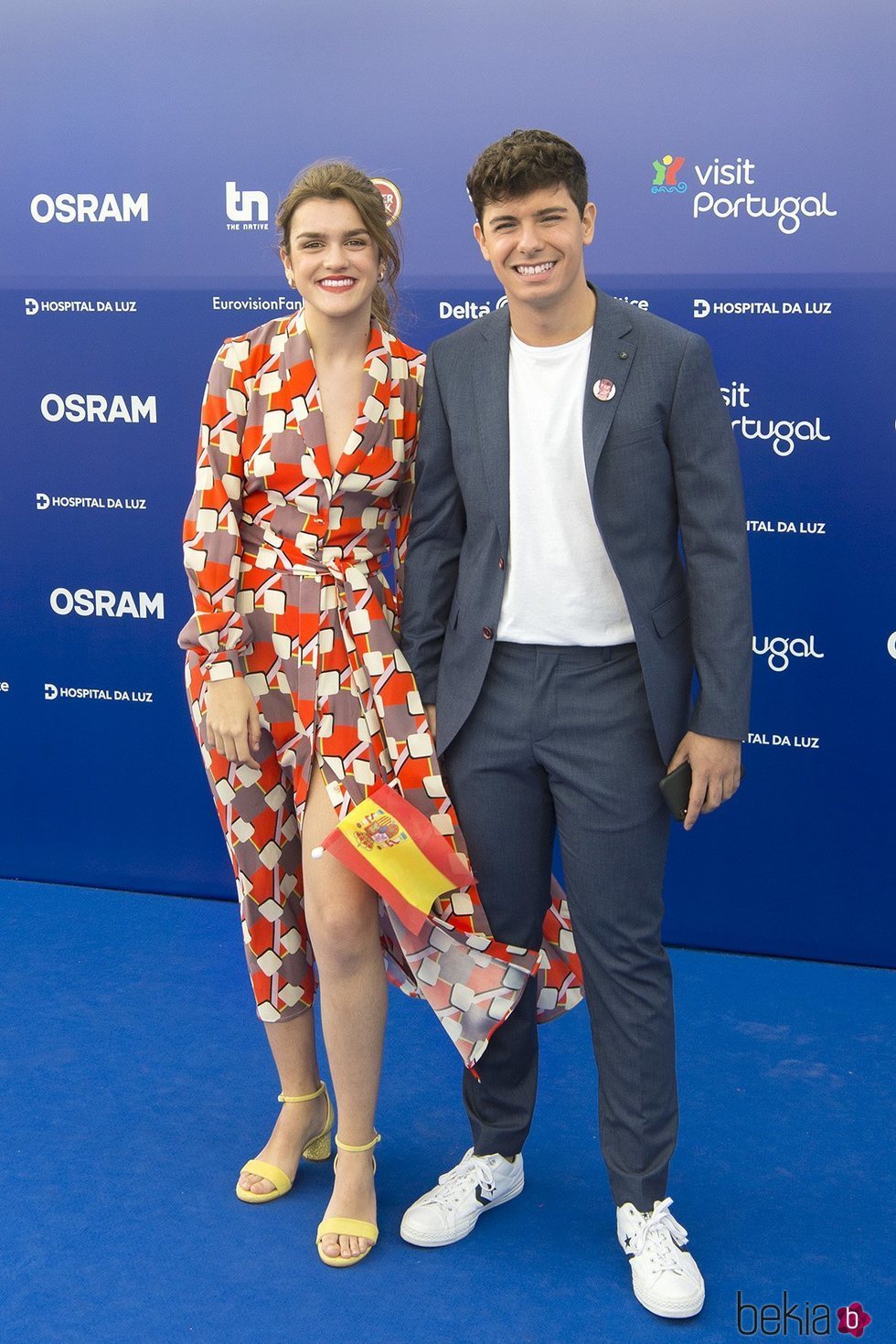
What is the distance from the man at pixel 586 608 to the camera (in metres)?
2.08

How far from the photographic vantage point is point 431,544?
2.28 m

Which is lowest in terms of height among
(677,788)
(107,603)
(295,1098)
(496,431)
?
(295,1098)

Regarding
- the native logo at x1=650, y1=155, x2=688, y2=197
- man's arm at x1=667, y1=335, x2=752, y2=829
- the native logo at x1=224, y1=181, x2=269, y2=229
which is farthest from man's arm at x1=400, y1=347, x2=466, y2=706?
the native logo at x1=224, y1=181, x2=269, y2=229

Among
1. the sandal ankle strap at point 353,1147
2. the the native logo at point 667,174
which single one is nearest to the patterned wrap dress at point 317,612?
the sandal ankle strap at point 353,1147

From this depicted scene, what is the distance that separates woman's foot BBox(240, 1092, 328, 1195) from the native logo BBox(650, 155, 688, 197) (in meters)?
2.08

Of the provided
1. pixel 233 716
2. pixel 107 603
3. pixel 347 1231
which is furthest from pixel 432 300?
pixel 347 1231

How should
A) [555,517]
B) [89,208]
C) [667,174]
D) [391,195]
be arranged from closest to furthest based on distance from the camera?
[555,517] < [667,174] < [391,195] < [89,208]

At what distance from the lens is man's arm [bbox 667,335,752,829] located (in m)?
2.07

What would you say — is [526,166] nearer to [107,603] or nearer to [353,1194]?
[353,1194]

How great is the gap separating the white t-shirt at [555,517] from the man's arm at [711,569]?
0.42 ft

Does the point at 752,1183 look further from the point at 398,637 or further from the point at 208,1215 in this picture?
the point at 398,637

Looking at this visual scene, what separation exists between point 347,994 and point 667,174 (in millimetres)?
1951

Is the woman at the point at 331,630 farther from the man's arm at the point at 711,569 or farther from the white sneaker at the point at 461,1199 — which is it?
the man's arm at the point at 711,569

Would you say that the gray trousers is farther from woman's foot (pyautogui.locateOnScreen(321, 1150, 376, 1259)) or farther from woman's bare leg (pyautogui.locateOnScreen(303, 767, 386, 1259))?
woman's foot (pyautogui.locateOnScreen(321, 1150, 376, 1259))
